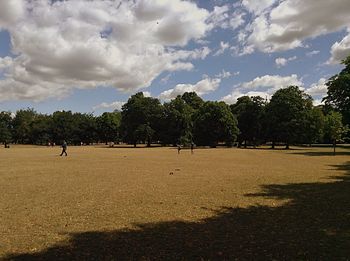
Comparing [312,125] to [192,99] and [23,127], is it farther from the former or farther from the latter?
[23,127]

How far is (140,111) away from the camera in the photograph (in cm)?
10162

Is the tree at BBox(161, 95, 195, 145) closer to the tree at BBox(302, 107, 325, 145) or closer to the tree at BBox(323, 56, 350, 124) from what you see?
the tree at BBox(302, 107, 325, 145)

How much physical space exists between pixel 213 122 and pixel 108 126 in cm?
5346

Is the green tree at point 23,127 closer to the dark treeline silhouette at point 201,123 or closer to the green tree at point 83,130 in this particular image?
the dark treeline silhouette at point 201,123

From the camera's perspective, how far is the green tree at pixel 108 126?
130125 mm

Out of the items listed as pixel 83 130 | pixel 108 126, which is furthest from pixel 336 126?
pixel 83 130

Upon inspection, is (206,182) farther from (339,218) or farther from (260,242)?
(260,242)

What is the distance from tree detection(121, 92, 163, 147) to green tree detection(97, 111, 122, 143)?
1049 inches

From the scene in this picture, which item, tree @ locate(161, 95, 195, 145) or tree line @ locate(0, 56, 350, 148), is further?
tree @ locate(161, 95, 195, 145)

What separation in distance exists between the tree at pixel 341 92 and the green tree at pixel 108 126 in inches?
3206

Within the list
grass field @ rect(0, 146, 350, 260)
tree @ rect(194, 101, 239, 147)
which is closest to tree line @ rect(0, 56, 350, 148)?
tree @ rect(194, 101, 239, 147)

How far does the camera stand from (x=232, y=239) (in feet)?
31.4

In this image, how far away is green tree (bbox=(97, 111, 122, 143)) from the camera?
427 ft

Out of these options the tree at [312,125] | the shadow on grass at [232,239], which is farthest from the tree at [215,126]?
the shadow on grass at [232,239]
